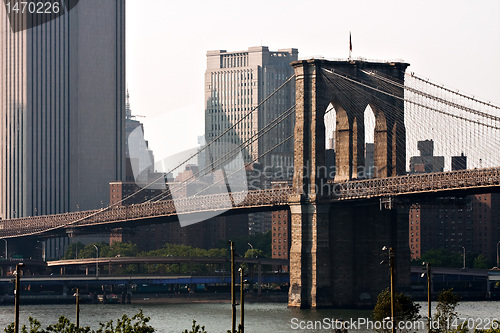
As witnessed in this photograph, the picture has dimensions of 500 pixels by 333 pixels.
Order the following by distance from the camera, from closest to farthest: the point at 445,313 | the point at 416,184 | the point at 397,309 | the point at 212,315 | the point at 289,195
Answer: the point at 445,313, the point at 397,309, the point at 416,184, the point at 212,315, the point at 289,195

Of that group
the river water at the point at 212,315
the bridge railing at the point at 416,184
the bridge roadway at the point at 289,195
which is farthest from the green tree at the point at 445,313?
the bridge railing at the point at 416,184

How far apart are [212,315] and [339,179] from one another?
18.0m

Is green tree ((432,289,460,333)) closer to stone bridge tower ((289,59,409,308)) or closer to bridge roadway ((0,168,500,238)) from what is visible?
bridge roadway ((0,168,500,238))

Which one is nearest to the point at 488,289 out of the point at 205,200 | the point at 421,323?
the point at 205,200

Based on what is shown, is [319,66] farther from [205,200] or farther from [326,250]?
[205,200]

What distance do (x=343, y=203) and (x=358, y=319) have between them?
17750mm

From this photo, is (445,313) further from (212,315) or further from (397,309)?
(212,315)

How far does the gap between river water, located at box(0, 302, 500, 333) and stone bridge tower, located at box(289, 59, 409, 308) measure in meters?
4.44

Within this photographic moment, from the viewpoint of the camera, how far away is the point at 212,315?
384ft

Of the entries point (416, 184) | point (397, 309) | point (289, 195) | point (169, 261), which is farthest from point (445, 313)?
point (169, 261)

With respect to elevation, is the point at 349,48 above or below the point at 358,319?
above

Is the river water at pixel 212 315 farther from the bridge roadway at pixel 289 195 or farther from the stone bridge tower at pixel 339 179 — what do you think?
the bridge roadway at pixel 289 195

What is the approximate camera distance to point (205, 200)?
141 meters

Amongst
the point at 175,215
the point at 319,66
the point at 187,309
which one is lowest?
the point at 187,309
